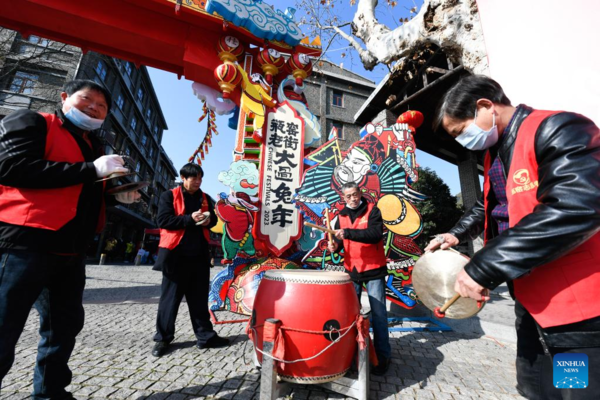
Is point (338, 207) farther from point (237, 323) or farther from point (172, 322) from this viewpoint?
point (172, 322)

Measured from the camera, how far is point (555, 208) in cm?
93

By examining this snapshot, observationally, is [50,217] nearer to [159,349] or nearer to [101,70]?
[159,349]

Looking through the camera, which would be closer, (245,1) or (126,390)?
(126,390)

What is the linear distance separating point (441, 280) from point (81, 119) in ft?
8.29

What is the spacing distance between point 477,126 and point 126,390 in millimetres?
2922

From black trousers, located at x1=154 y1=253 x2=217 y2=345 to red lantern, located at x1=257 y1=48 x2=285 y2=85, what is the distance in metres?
4.04

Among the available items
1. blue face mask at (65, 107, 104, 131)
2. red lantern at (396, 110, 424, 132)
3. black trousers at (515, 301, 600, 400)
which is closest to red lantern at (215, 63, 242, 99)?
red lantern at (396, 110, 424, 132)

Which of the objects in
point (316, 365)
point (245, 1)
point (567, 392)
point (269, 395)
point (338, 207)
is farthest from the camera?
point (245, 1)

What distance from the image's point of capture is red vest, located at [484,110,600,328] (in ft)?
3.17

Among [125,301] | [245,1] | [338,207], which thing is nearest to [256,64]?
[245,1]

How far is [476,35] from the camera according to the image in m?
3.14

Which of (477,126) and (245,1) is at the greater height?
(245,1)

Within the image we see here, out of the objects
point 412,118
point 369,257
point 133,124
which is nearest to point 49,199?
point 369,257

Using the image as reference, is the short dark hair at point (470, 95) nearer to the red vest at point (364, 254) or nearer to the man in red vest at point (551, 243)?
the man in red vest at point (551, 243)
